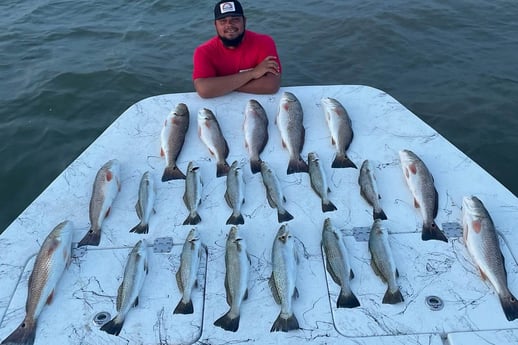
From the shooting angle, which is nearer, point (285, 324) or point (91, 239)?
point (285, 324)

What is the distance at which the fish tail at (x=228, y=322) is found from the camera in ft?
10.1

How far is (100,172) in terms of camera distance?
13.8 ft

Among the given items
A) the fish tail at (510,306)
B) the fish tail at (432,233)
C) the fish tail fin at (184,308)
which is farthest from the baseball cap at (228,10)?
the fish tail at (510,306)

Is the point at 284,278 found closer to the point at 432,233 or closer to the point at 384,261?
the point at 384,261

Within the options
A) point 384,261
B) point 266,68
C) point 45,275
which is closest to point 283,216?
point 384,261

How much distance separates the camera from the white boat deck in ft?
10.0

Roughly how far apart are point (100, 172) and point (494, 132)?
5693 mm

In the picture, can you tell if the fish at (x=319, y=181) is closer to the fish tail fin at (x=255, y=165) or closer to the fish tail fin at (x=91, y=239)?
the fish tail fin at (x=255, y=165)

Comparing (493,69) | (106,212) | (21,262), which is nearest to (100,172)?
(106,212)

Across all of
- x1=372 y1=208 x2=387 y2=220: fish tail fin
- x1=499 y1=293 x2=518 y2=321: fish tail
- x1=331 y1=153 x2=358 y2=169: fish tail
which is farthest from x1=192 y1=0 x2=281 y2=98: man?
x1=499 y1=293 x2=518 y2=321: fish tail

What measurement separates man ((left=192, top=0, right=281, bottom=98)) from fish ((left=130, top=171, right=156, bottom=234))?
160 cm

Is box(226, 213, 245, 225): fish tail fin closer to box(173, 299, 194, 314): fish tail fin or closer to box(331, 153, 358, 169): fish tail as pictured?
box(173, 299, 194, 314): fish tail fin

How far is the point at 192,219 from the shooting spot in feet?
12.6

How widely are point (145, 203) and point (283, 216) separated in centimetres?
121
